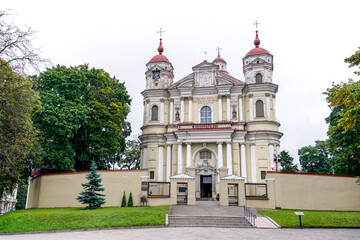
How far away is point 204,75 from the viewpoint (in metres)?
32.8

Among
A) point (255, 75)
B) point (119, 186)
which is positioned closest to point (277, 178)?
point (119, 186)

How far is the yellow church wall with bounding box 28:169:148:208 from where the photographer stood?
22.4m

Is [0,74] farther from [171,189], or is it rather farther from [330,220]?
[330,220]

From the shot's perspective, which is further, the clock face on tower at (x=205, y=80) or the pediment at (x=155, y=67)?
the pediment at (x=155, y=67)

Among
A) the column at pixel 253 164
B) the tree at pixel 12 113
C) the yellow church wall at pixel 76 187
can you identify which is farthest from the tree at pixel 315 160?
the tree at pixel 12 113

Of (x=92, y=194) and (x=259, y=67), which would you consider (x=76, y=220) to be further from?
(x=259, y=67)

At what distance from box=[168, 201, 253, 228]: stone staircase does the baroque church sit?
27.2 feet

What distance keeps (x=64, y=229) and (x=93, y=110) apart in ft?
46.2

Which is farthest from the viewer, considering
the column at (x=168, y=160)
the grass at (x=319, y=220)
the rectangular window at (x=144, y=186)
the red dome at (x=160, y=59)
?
the red dome at (x=160, y=59)

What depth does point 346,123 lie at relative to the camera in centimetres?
1223

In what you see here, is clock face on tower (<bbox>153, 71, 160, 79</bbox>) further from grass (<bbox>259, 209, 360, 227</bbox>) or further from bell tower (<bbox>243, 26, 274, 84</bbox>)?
grass (<bbox>259, 209, 360, 227</bbox>)

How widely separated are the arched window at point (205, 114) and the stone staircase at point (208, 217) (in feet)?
43.8

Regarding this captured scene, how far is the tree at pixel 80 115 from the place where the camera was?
2277 centimetres

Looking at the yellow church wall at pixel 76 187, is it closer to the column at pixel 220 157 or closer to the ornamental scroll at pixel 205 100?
the column at pixel 220 157
